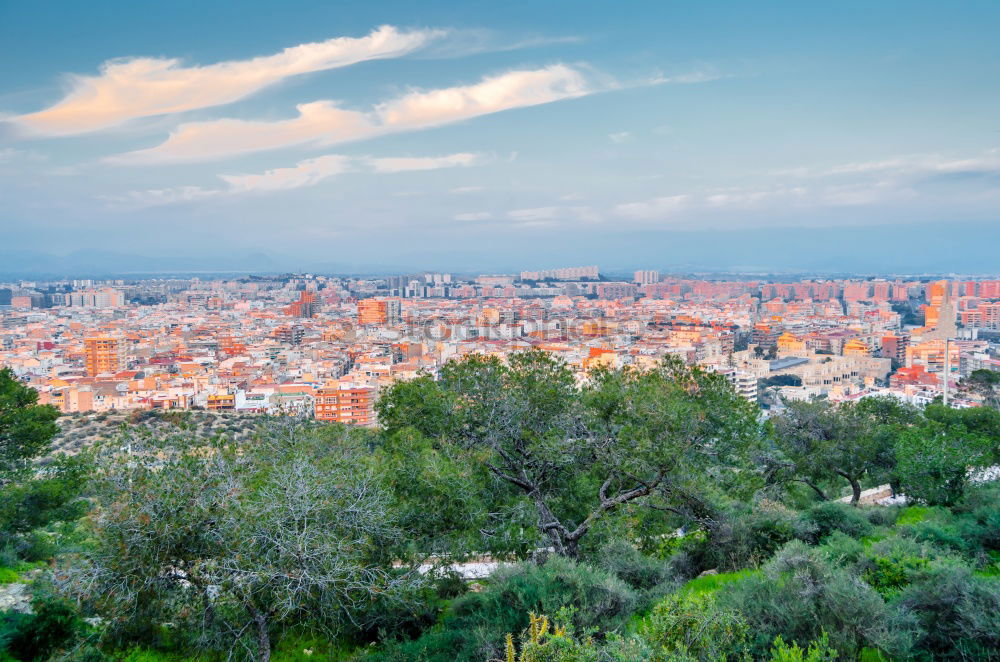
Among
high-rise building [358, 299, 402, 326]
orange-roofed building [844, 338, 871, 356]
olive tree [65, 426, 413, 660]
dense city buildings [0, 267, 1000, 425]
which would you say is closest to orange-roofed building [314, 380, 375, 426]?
dense city buildings [0, 267, 1000, 425]

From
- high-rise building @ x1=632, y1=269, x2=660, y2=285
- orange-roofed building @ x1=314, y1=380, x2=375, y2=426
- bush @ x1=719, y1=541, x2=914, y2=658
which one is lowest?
orange-roofed building @ x1=314, y1=380, x2=375, y2=426

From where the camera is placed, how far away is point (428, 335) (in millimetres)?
65062

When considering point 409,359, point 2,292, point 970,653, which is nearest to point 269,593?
point 970,653

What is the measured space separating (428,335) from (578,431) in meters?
59.0

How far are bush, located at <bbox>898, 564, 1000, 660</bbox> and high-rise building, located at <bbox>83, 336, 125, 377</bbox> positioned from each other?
52944 millimetres

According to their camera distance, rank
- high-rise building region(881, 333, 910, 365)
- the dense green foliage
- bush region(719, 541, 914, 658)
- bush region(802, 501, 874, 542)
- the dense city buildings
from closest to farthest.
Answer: bush region(719, 541, 914, 658)
the dense green foliage
bush region(802, 501, 874, 542)
the dense city buildings
high-rise building region(881, 333, 910, 365)

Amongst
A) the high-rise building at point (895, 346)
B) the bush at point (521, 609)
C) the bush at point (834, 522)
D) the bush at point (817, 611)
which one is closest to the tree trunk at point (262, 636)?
the bush at point (521, 609)

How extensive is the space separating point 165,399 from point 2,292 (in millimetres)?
57747

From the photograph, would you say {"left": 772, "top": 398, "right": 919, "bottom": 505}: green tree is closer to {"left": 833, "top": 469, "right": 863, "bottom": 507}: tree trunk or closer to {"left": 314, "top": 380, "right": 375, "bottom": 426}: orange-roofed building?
{"left": 833, "top": 469, "right": 863, "bottom": 507}: tree trunk

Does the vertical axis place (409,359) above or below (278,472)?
below

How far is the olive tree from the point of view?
4.10 metres

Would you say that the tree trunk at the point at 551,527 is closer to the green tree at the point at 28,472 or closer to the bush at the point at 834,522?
the bush at the point at 834,522

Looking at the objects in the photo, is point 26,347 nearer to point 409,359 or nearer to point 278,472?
point 409,359

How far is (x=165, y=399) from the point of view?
111ft
